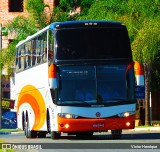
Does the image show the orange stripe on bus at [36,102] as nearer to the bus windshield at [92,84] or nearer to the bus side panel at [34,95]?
the bus side panel at [34,95]

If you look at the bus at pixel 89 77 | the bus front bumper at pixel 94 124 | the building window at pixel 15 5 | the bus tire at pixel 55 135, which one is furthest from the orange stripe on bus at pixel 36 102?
the building window at pixel 15 5

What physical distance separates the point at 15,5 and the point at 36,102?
1713 inches

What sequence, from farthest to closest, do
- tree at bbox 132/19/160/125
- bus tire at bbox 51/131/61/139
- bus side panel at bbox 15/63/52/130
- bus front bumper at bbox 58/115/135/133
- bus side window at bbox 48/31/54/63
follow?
tree at bbox 132/19/160/125
bus tire at bbox 51/131/61/139
bus side panel at bbox 15/63/52/130
bus side window at bbox 48/31/54/63
bus front bumper at bbox 58/115/135/133

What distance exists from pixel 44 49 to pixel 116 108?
367cm

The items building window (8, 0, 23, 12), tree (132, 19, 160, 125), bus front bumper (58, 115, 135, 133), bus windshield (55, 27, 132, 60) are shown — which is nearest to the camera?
bus front bumper (58, 115, 135, 133)

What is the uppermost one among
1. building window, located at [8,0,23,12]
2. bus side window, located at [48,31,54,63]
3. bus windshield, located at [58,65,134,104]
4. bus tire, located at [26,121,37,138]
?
building window, located at [8,0,23,12]

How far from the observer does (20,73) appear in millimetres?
38875

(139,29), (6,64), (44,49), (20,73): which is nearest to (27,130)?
(20,73)

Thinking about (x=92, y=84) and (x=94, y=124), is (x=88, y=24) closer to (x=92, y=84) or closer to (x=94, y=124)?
(x=92, y=84)

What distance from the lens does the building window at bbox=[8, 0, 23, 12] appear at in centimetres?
7718

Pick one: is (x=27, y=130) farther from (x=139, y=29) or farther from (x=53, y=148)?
(x=139, y=29)

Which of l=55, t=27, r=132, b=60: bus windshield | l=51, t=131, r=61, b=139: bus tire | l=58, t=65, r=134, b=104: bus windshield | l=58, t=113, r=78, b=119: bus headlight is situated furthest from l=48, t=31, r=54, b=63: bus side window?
l=51, t=131, r=61, b=139: bus tire

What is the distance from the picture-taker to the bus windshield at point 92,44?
32.1 metres

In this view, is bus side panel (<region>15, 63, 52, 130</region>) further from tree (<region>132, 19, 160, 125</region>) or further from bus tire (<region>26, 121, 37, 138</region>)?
tree (<region>132, 19, 160, 125</region>)
